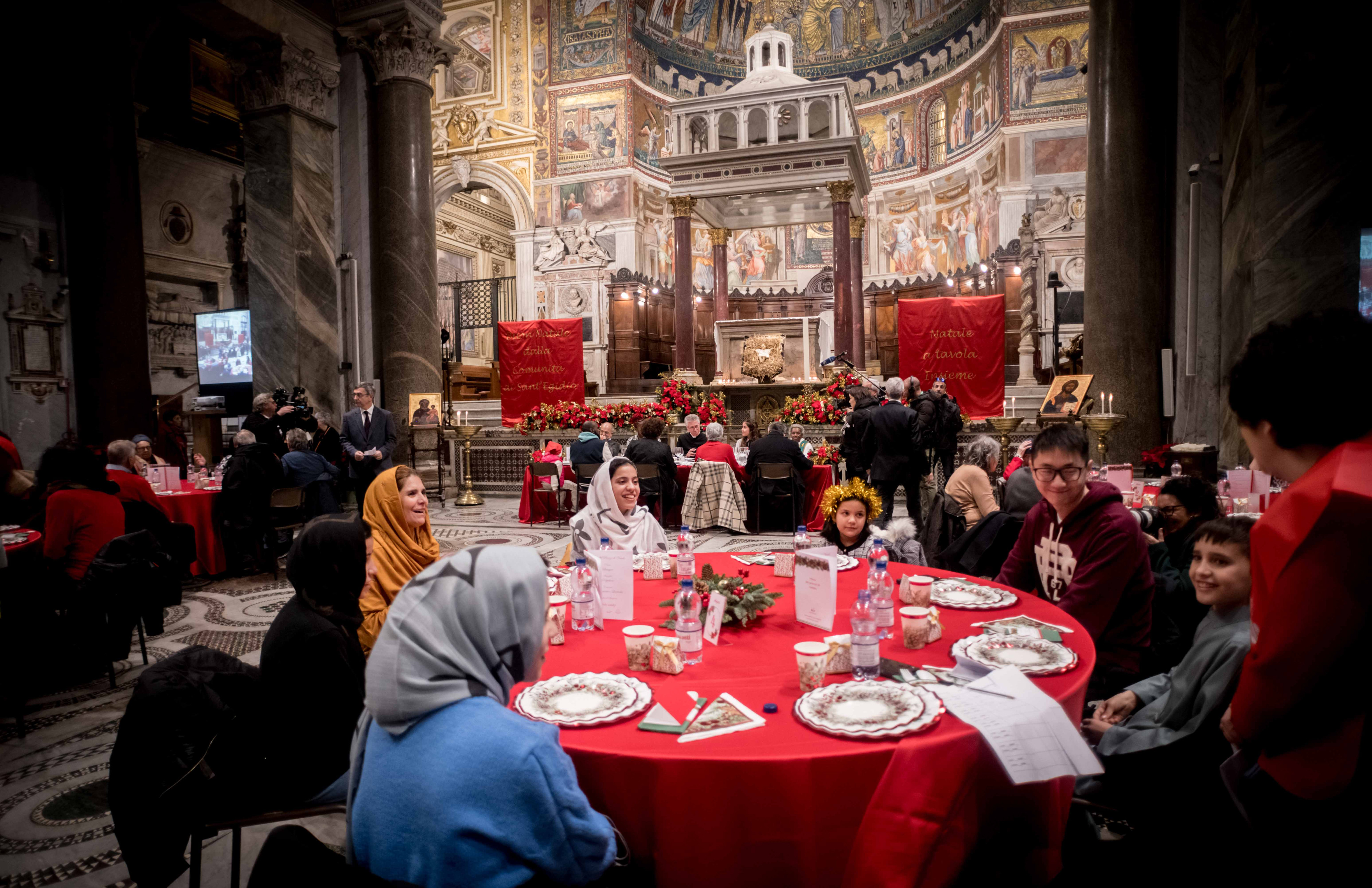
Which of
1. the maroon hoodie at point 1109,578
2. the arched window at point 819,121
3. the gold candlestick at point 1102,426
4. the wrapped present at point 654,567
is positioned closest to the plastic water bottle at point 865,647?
the maroon hoodie at point 1109,578

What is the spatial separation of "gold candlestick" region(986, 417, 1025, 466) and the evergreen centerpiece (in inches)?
276

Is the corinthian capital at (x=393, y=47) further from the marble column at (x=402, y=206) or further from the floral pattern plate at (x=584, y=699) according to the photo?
the floral pattern plate at (x=584, y=699)

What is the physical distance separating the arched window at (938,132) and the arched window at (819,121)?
614cm

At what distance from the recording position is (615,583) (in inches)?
97.4

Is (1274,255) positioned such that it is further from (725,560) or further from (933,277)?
(933,277)

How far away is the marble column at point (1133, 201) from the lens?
7312 mm

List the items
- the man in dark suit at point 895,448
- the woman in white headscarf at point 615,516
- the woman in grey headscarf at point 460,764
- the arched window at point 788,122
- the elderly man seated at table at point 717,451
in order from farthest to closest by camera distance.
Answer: the arched window at point 788,122 < the elderly man seated at table at point 717,451 < the man in dark suit at point 895,448 < the woman in white headscarf at point 615,516 < the woman in grey headscarf at point 460,764

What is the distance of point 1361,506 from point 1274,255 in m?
5.30

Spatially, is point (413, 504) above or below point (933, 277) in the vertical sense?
below

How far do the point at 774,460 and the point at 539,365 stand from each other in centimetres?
623

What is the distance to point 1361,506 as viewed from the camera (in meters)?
1.21

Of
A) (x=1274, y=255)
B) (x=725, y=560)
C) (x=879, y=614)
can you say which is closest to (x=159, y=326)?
(x=725, y=560)

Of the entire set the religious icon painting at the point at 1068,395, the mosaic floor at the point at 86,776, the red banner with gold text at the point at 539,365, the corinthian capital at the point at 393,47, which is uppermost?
the corinthian capital at the point at 393,47

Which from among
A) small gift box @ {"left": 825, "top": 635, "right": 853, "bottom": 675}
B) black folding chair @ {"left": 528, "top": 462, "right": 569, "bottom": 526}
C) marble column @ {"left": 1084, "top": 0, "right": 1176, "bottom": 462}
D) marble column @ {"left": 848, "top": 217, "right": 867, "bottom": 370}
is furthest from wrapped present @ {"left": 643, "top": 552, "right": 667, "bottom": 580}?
marble column @ {"left": 848, "top": 217, "right": 867, "bottom": 370}
